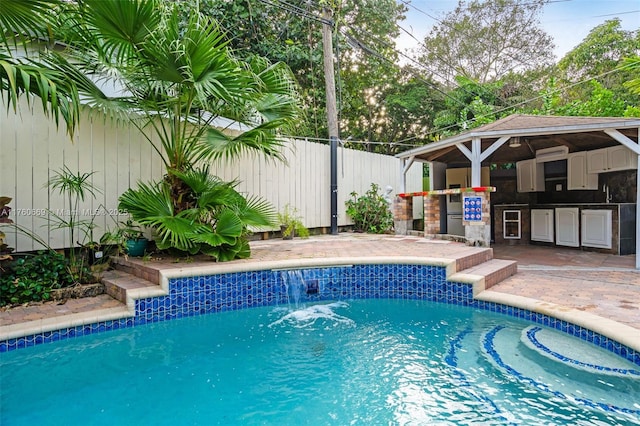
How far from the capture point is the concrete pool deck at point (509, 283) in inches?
142

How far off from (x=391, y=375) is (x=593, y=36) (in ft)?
65.6

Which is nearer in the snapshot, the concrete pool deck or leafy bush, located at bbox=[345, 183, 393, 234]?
the concrete pool deck

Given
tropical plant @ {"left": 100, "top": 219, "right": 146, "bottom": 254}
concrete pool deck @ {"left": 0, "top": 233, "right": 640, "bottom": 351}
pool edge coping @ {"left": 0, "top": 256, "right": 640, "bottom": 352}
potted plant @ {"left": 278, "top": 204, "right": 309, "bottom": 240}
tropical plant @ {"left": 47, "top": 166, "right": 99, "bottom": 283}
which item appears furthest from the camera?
potted plant @ {"left": 278, "top": 204, "right": 309, "bottom": 240}

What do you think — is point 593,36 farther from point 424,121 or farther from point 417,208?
point 417,208

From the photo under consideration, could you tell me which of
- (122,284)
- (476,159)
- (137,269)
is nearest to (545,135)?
(476,159)

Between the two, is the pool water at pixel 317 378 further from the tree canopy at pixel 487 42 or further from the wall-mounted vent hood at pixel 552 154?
the tree canopy at pixel 487 42

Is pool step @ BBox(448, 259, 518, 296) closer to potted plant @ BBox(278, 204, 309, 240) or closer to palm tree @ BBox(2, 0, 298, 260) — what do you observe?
palm tree @ BBox(2, 0, 298, 260)

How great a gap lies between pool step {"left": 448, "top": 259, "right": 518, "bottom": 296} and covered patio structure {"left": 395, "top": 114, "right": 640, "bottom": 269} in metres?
1.25

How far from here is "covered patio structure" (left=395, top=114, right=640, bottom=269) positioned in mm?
6390

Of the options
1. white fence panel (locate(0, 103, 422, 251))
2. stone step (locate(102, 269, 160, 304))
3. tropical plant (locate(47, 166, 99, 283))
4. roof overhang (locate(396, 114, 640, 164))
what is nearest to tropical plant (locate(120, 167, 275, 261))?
stone step (locate(102, 269, 160, 304))

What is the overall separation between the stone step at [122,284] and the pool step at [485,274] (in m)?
3.92

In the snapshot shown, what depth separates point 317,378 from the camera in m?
2.98

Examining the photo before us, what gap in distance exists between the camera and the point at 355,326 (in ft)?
13.7

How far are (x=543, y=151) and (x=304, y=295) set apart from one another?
24.6 feet
